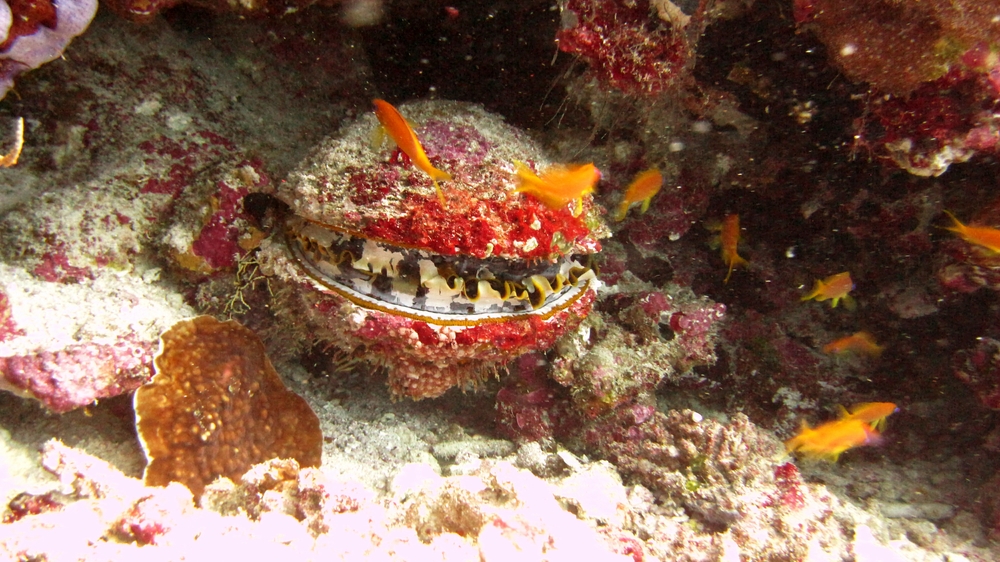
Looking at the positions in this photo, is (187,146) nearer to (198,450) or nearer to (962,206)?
(198,450)

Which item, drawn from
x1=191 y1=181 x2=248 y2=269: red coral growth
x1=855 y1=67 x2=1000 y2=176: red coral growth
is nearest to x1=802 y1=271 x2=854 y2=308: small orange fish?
x1=855 y1=67 x2=1000 y2=176: red coral growth

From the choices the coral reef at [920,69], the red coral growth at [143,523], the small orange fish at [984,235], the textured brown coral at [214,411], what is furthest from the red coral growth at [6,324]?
the small orange fish at [984,235]

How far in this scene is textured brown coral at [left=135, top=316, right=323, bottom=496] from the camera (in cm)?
291

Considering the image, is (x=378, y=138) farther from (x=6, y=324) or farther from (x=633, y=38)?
(x=6, y=324)

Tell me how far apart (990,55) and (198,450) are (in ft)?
17.0

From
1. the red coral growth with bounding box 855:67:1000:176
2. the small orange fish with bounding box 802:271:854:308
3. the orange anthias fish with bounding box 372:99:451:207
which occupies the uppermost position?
the red coral growth with bounding box 855:67:1000:176

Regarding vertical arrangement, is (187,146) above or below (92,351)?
above

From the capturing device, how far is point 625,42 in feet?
10.5

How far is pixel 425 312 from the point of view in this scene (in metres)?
3.08

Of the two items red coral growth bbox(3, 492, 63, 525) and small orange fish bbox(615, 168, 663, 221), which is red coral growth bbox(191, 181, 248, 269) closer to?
red coral growth bbox(3, 492, 63, 525)

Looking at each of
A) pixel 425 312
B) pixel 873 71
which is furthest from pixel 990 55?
pixel 425 312

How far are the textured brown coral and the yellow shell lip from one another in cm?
82

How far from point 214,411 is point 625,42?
11.5 feet

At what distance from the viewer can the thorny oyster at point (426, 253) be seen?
9.39ft
